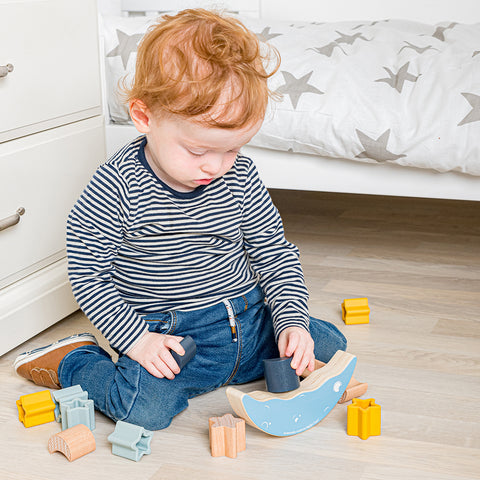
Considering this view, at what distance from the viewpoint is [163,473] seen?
75 cm

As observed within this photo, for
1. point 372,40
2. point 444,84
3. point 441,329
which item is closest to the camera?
point 441,329

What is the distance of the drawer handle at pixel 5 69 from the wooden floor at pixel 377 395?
0.42 meters

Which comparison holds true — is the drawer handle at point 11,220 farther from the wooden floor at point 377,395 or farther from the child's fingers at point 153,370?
the child's fingers at point 153,370

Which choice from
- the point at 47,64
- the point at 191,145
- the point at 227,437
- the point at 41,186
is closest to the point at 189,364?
the point at 227,437

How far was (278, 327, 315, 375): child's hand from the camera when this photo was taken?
0.86 m

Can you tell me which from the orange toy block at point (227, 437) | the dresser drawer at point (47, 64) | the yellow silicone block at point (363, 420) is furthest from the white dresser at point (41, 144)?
the yellow silicone block at point (363, 420)

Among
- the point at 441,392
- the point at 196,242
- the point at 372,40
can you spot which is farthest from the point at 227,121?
the point at 372,40

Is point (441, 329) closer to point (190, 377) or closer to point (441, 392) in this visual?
point (441, 392)

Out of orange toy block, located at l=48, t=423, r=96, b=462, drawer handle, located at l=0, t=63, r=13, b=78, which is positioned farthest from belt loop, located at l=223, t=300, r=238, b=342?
drawer handle, located at l=0, t=63, r=13, b=78

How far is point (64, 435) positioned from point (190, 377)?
0.60 feet

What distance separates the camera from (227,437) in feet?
2.52

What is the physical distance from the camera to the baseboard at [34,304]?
1038mm

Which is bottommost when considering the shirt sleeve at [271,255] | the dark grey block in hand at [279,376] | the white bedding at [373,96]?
the dark grey block in hand at [279,376]

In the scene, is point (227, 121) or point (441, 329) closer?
point (227, 121)
